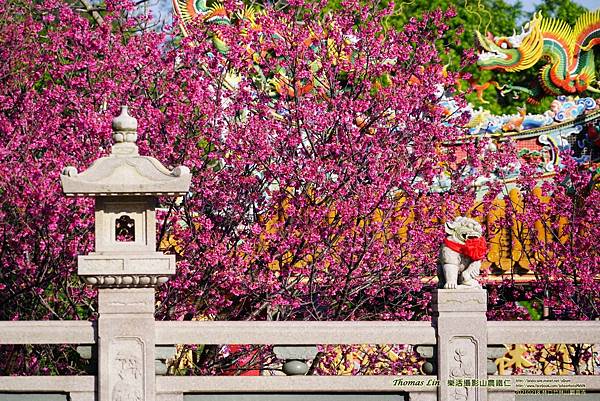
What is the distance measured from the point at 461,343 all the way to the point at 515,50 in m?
8.70

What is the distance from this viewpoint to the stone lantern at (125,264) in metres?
9.57

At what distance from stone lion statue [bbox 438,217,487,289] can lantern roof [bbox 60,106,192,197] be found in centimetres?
236

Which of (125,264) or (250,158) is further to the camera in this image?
(250,158)

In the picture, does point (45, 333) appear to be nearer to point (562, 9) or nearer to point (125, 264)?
point (125, 264)

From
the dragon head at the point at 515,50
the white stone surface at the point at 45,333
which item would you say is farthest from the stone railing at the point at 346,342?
the dragon head at the point at 515,50

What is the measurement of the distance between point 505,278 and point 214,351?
4625mm

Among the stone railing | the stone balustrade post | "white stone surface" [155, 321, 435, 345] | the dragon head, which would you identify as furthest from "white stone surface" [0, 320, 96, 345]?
the dragon head

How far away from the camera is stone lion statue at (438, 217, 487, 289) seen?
394 inches

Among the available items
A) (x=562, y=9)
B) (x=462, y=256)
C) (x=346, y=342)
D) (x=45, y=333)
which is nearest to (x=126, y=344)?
(x=45, y=333)

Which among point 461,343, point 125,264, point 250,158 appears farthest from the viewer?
point 250,158

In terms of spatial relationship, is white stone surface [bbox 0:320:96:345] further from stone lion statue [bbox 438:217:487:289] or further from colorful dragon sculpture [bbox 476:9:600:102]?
colorful dragon sculpture [bbox 476:9:600:102]

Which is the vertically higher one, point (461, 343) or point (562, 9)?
point (562, 9)

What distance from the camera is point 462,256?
397 inches

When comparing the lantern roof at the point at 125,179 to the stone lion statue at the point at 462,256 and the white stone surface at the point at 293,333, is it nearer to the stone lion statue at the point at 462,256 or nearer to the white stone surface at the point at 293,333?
the white stone surface at the point at 293,333
